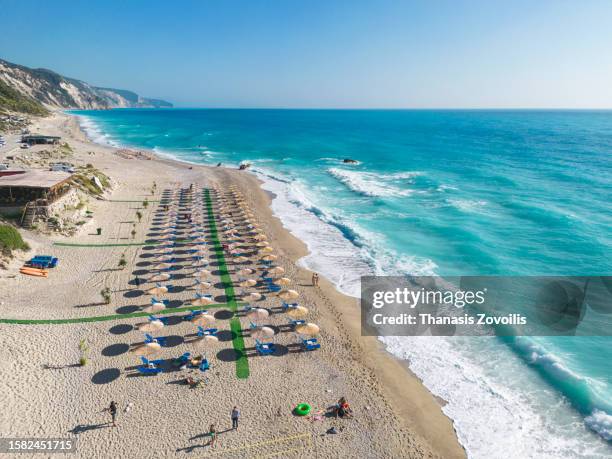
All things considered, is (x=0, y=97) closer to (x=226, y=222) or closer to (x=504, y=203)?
(x=226, y=222)

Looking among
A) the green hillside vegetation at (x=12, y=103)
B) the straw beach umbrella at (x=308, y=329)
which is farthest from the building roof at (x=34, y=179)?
the green hillside vegetation at (x=12, y=103)

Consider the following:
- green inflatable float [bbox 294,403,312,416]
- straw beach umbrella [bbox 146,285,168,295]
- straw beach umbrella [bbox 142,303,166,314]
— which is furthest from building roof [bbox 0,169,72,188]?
green inflatable float [bbox 294,403,312,416]

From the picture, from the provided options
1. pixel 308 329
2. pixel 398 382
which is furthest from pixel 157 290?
pixel 398 382

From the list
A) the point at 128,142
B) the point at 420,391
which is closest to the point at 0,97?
the point at 128,142

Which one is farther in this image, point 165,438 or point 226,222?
point 226,222

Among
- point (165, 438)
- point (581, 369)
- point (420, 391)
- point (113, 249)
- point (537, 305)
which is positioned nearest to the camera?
point (165, 438)

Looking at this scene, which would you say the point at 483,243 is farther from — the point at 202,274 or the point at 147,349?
the point at 147,349
